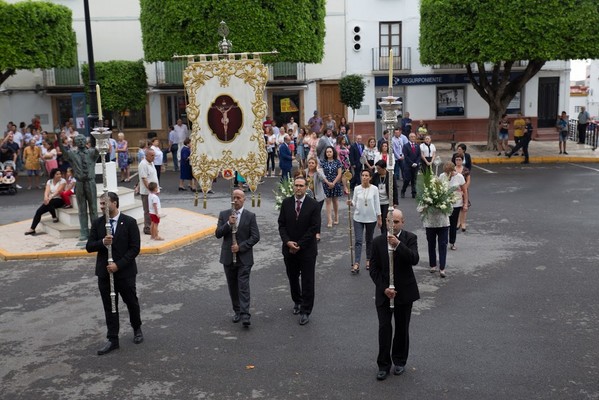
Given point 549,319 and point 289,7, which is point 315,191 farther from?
point 289,7

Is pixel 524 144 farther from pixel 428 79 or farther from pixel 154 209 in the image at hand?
pixel 154 209

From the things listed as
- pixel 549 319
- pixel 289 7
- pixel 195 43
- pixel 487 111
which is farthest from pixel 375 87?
pixel 549 319

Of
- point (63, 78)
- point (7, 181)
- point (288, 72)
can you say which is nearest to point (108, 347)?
point (7, 181)

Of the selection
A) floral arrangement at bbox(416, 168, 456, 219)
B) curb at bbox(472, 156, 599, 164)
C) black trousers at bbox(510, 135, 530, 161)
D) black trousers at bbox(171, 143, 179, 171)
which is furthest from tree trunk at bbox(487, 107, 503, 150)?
floral arrangement at bbox(416, 168, 456, 219)

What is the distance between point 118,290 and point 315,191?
6510 millimetres

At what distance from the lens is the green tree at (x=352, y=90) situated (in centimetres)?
3039

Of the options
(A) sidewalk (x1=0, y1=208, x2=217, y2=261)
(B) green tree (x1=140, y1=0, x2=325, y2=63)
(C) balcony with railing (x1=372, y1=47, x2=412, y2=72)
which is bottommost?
(A) sidewalk (x1=0, y1=208, x2=217, y2=261)

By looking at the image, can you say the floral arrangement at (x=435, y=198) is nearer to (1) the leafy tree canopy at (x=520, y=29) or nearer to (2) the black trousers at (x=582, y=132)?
(1) the leafy tree canopy at (x=520, y=29)

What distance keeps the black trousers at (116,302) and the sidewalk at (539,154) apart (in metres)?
20.5

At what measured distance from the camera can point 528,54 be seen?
2494 cm

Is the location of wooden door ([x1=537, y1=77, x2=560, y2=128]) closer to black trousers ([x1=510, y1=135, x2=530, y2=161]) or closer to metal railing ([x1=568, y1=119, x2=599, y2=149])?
metal railing ([x1=568, y1=119, x2=599, y2=149])

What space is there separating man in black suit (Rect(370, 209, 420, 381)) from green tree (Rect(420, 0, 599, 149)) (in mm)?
19673

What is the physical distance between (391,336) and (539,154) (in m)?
22.7

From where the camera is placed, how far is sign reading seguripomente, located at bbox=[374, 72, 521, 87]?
3303 cm
